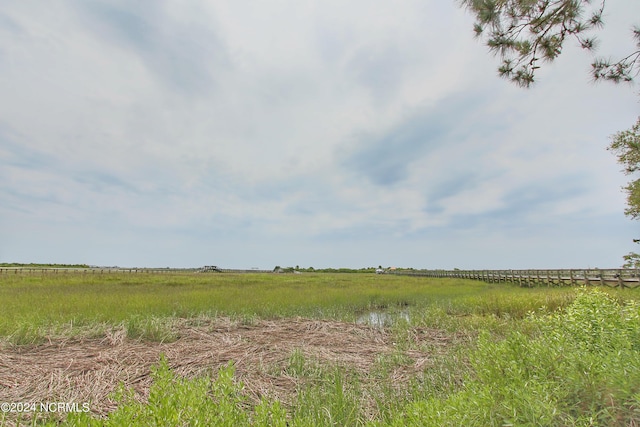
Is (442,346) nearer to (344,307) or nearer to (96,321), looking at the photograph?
(344,307)

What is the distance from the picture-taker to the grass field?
263cm

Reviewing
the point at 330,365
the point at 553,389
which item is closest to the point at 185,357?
the point at 330,365

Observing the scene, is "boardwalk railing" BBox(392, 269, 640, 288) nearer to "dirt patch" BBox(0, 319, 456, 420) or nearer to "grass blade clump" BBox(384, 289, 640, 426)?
"dirt patch" BBox(0, 319, 456, 420)

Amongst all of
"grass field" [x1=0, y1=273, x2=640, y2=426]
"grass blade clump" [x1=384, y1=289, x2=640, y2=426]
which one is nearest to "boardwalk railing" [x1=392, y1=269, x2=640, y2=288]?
"grass field" [x1=0, y1=273, x2=640, y2=426]

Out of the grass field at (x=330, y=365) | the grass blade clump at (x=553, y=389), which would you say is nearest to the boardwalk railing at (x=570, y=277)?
the grass field at (x=330, y=365)

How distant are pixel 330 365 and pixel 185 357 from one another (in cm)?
287

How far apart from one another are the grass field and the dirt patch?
3 centimetres

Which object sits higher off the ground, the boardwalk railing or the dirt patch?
the boardwalk railing

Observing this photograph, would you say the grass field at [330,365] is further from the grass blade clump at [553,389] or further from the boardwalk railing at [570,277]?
the boardwalk railing at [570,277]

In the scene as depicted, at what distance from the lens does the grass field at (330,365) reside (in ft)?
8.64

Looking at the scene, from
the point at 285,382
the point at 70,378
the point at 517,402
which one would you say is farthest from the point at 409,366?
the point at 70,378

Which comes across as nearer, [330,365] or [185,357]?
[330,365]

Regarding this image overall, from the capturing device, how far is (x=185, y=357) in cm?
627

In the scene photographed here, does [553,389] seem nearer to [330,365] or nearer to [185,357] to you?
[330,365]
